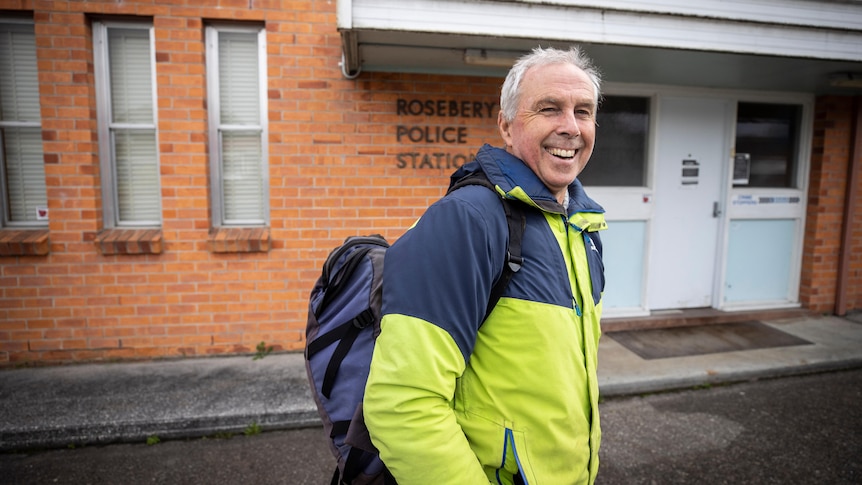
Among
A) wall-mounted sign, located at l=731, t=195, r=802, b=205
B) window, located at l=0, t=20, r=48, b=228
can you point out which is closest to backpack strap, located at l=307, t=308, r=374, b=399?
window, located at l=0, t=20, r=48, b=228

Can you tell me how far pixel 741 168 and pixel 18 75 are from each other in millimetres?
7064

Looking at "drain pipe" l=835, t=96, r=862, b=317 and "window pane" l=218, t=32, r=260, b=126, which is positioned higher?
"window pane" l=218, t=32, r=260, b=126

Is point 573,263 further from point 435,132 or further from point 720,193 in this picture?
point 720,193

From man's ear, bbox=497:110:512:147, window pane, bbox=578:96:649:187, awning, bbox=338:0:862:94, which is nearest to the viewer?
man's ear, bbox=497:110:512:147

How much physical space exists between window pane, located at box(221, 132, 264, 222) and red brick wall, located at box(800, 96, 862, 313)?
5998 millimetres

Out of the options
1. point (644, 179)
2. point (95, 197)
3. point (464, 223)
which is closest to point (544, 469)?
point (464, 223)

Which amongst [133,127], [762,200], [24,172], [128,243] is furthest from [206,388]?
[762,200]

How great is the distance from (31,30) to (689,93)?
20.0 feet

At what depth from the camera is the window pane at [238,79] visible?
4.24m

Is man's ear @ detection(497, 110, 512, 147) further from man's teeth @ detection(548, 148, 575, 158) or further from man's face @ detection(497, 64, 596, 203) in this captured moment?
man's teeth @ detection(548, 148, 575, 158)

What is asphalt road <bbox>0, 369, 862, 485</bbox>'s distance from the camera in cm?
288

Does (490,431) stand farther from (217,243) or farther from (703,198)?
(703,198)

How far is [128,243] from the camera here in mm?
4066

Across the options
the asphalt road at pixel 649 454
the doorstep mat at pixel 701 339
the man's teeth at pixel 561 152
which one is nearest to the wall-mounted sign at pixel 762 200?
the doorstep mat at pixel 701 339
